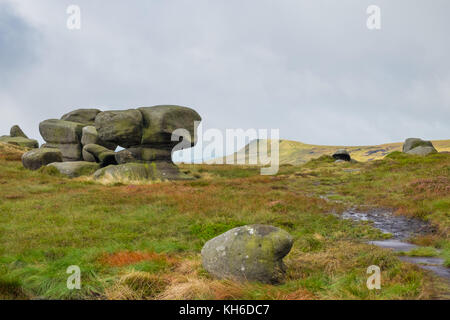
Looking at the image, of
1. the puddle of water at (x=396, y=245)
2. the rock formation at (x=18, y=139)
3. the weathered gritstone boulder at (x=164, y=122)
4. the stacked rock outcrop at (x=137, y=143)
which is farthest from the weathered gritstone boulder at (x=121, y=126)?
the rock formation at (x=18, y=139)

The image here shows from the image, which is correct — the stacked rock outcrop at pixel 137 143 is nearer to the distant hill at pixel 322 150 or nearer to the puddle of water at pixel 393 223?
the puddle of water at pixel 393 223

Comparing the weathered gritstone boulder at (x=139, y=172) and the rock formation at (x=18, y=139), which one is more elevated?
the rock formation at (x=18, y=139)

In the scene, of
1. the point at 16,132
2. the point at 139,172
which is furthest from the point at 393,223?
the point at 16,132

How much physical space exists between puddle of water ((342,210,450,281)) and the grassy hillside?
436 mm

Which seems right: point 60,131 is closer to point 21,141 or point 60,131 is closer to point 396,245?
point 21,141

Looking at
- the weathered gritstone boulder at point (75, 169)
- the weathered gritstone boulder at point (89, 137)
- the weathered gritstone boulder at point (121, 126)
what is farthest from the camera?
the weathered gritstone boulder at point (89, 137)

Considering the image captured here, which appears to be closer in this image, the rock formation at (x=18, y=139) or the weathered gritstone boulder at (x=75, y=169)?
the weathered gritstone boulder at (x=75, y=169)

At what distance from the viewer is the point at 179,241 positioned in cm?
1103

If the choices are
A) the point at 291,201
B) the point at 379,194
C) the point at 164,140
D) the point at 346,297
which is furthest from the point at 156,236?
the point at 164,140

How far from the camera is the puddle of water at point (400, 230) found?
798 cm

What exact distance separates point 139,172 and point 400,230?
23.4 metres

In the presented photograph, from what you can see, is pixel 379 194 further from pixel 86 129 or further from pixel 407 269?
pixel 86 129

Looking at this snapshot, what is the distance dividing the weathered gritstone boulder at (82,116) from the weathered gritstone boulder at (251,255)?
41317 millimetres
